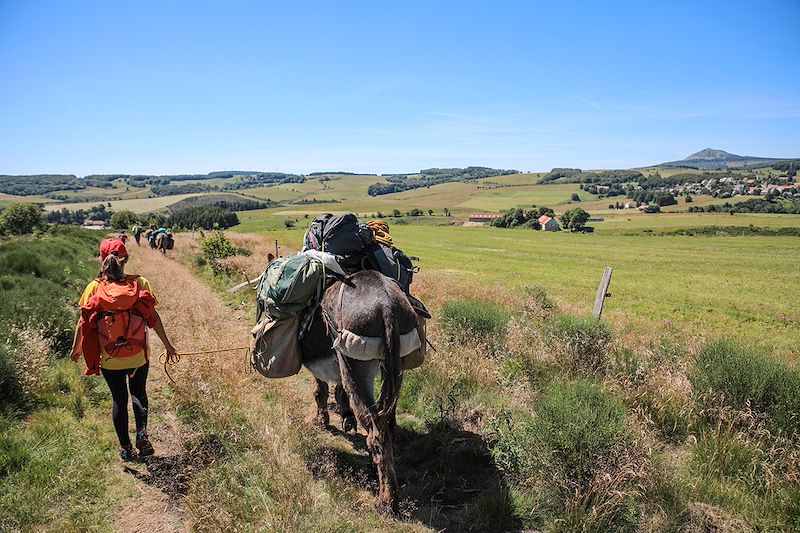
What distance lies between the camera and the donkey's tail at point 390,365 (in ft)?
12.9

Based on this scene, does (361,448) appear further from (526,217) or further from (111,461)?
(526,217)

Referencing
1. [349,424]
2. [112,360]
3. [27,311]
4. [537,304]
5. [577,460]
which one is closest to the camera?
[577,460]

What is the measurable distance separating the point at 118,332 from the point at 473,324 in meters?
5.62

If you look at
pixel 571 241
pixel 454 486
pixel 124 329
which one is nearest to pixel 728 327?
pixel 454 486

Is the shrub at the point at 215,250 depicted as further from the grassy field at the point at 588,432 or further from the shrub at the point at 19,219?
the shrub at the point at 19,219

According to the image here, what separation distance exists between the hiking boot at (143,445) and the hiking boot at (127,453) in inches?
2.9

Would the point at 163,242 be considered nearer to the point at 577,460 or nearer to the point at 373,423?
the point at 373,423

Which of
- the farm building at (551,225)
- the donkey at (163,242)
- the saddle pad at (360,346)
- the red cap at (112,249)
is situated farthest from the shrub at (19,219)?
the farm building at (551,225)

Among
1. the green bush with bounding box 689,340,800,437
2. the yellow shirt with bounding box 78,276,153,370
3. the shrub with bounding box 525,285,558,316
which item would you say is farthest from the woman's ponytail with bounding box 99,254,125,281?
the shrub with bounding box 525,285,558,316

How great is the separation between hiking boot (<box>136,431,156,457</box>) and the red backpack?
3.19 feet

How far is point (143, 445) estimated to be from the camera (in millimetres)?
4738

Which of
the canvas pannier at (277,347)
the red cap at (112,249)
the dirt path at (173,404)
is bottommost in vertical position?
the dirt path at (173,404)

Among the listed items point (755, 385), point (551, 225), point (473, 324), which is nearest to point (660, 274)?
point (473, 324)

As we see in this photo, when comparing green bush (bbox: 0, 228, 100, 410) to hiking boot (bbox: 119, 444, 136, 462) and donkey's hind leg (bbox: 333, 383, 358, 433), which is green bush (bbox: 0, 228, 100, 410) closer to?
hiking boot (bbox: 119, 444, 136, 462)
